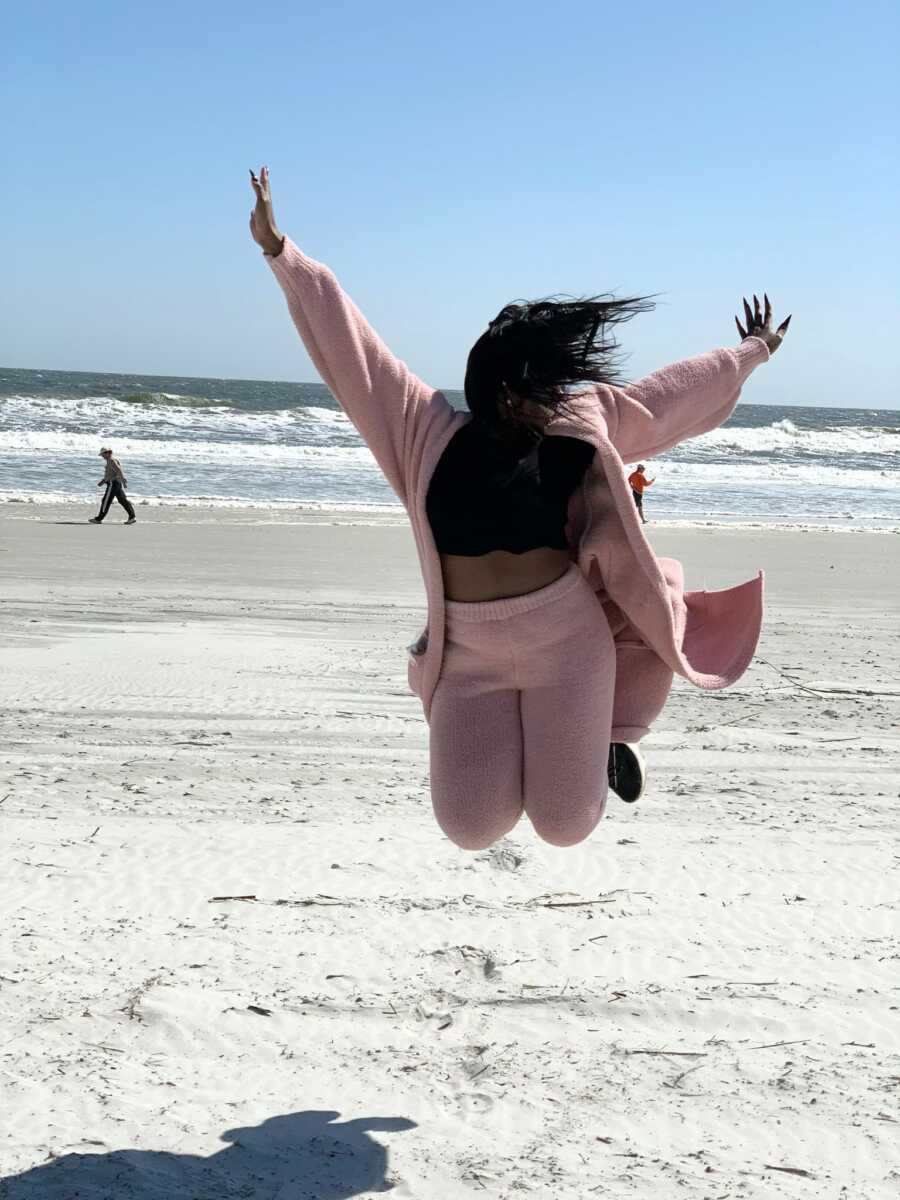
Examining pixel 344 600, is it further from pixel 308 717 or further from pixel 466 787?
pixel 466 787

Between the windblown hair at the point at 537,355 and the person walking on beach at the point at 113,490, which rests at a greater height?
the windblown hair at the point at 537,355

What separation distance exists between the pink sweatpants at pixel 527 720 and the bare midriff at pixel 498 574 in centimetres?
3

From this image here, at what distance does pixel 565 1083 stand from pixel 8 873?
8.67 feet

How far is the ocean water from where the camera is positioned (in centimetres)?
2500

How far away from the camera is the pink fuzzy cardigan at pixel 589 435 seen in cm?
377

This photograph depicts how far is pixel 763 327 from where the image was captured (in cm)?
430

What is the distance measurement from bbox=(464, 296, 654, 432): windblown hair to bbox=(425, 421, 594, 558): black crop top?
0.31 ft

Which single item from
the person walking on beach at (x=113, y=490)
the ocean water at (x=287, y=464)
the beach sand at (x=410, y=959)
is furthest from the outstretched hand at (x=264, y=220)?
the ocean water at (x=287, y=464)

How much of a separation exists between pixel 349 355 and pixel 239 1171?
233cm

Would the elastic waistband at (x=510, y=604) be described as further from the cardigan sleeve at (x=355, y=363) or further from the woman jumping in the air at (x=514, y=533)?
the cardigan sleeve at (x=355, y=363)

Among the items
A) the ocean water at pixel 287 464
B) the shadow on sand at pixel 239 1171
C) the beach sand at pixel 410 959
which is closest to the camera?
the shadow on sand at pixel 239 1171

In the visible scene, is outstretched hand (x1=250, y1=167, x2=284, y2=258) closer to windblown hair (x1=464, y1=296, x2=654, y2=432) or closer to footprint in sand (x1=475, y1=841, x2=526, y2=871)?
windblown hair (x1=464, y1=296, x2=654, y2=432)

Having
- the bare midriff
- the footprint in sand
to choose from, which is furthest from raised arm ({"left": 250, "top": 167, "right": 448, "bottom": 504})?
the footprint in sand

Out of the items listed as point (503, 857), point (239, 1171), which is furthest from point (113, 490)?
point (239, 1171)
